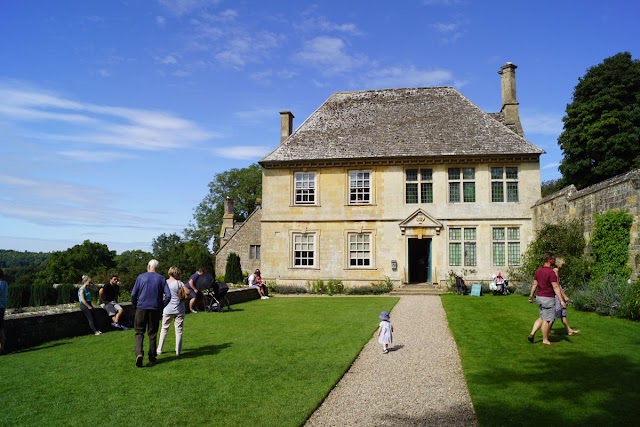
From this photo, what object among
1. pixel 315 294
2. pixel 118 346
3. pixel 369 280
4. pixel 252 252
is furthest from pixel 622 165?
pixel 118 346

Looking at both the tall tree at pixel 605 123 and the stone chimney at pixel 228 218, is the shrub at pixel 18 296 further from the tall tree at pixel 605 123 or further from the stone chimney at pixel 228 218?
the tall tree at pixel 605 123

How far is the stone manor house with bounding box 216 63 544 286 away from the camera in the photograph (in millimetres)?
26188

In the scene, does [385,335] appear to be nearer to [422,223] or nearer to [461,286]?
[461,286]

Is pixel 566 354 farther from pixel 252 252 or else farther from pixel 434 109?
pixel 252 252

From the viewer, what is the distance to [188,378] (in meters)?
8.11

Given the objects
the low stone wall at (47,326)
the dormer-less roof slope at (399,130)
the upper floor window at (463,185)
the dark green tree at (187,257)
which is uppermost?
the dormer-less roof slope at (399,130)

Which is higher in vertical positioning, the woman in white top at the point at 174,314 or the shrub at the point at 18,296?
the woman in white top at the point at 174,314

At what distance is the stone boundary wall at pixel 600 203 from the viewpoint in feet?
46.4

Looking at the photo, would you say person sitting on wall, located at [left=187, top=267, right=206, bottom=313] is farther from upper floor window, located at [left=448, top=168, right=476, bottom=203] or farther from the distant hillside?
the distant hillside

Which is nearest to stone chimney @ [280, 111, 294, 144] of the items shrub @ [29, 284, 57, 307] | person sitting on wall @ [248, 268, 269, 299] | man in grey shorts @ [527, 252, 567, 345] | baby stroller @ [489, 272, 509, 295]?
person sitting on wall @ [248, 268, 269, 299]

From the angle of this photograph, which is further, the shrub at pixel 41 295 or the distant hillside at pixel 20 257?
the distant hillside at pixel 20 257

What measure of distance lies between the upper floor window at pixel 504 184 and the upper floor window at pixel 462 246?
2.24 m

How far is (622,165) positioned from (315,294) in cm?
2357

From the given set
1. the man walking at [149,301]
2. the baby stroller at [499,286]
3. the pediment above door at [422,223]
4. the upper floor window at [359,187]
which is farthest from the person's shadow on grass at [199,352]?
the upper floor window at [359,187]
